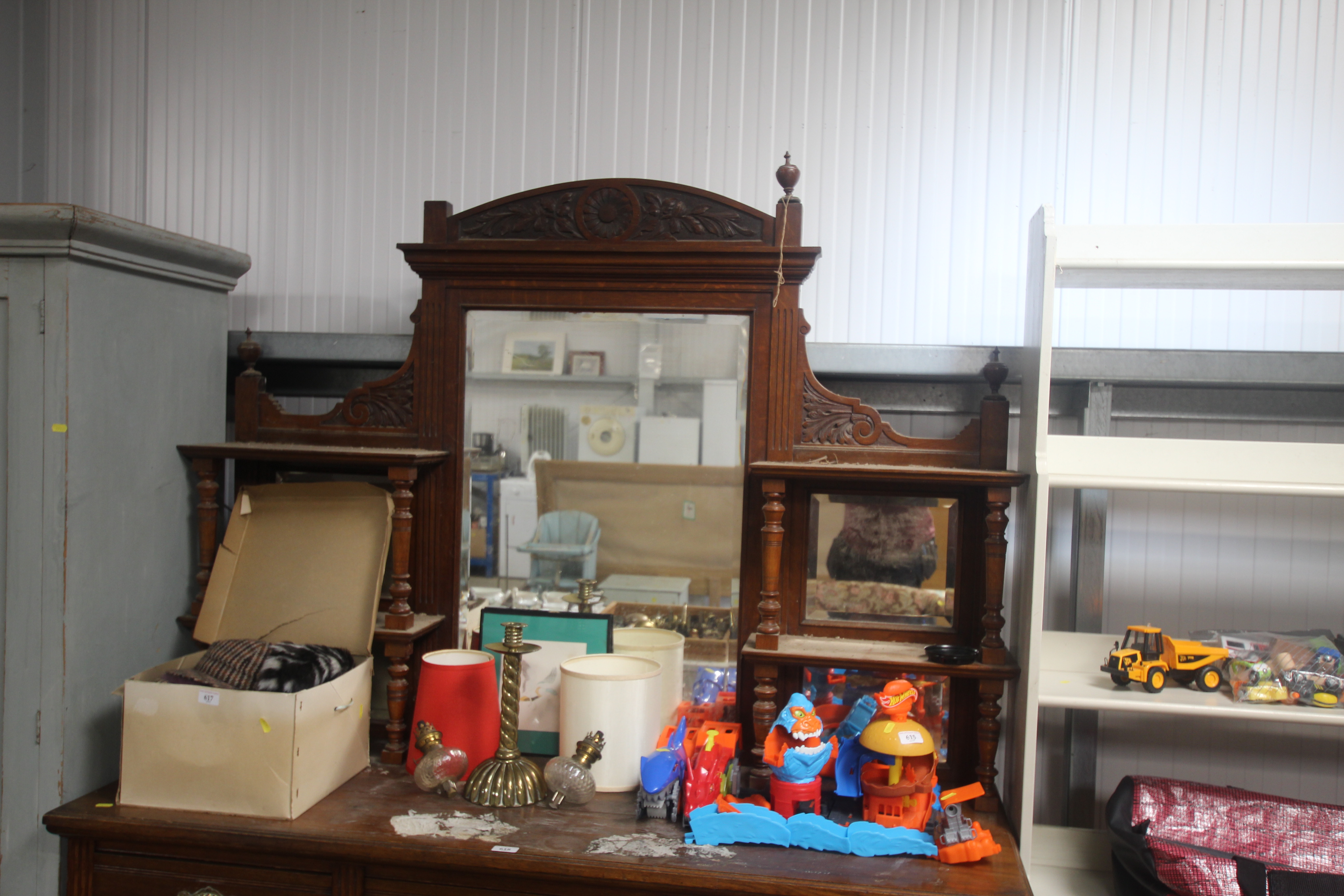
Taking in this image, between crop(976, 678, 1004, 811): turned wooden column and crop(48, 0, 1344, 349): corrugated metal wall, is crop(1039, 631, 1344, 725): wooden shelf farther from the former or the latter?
crop(48, 0, 1344, 349): corrugated metal wall

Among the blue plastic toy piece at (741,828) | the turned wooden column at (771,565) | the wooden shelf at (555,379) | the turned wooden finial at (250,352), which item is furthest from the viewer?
the turned wooden finial at (250,352)

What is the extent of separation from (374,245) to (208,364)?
1.74 ft

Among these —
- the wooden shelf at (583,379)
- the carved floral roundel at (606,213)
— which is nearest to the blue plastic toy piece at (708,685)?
the wooden shelf at (583,379)

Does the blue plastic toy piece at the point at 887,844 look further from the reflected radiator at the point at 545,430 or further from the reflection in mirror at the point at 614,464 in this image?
the reflected radiator at the point at 545,430

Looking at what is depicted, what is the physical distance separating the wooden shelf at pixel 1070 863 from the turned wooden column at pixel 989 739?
0.48ft

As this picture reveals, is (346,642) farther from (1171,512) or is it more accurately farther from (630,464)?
(1171,512)

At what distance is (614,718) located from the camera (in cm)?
190

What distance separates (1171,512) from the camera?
2.20m

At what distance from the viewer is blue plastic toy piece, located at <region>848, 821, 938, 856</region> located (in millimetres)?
1704

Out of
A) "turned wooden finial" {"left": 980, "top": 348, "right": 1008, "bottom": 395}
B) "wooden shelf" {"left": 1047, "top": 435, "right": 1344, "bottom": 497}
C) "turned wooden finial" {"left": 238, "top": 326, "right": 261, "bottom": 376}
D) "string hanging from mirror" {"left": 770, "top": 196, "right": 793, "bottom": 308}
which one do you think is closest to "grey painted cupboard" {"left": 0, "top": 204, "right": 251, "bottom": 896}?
"turned wooden finial" {"left": 238, "top": 326, "right": 261, "bottom": 376}

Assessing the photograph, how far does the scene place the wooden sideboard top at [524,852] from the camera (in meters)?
1.62

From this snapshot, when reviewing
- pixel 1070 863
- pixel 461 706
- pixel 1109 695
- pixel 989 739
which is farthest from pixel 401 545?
pixel 1070 863

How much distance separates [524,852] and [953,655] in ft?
3.14

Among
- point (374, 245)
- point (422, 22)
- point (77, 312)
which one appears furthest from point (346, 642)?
Answer: point (422, 22)
